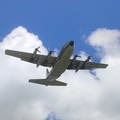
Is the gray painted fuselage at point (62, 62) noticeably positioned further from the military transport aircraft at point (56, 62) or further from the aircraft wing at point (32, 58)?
the aircraft wing at point (32, 58)

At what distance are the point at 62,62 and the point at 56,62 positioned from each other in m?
2.14

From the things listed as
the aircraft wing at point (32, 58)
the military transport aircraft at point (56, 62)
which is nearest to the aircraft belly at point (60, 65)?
the military transport aircraft at point (56, 62)

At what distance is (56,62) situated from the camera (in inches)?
2751

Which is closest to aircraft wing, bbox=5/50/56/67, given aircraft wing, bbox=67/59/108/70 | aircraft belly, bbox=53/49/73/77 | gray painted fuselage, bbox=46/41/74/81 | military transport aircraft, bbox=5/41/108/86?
military transport aircraft, bbox=5/41/108/86

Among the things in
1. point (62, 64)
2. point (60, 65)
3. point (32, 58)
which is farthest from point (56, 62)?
point (32, 58)

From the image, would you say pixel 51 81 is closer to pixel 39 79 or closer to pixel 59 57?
pixel 39 79

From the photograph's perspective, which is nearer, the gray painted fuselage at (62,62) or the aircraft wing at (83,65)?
the gray painted fuselage at (62,62)

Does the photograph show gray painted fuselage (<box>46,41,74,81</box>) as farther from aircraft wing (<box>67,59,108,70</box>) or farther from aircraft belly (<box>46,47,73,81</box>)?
aircraft wing (<box>67,59,108,70</box>)

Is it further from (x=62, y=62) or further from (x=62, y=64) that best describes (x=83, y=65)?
(x=62, y=62)

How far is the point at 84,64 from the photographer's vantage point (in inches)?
3029

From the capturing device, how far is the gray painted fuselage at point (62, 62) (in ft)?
213

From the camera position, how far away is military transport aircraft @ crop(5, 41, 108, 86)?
2621 inches

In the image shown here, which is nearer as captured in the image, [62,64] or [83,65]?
[62,64]

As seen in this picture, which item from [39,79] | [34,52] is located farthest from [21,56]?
[39,79]
